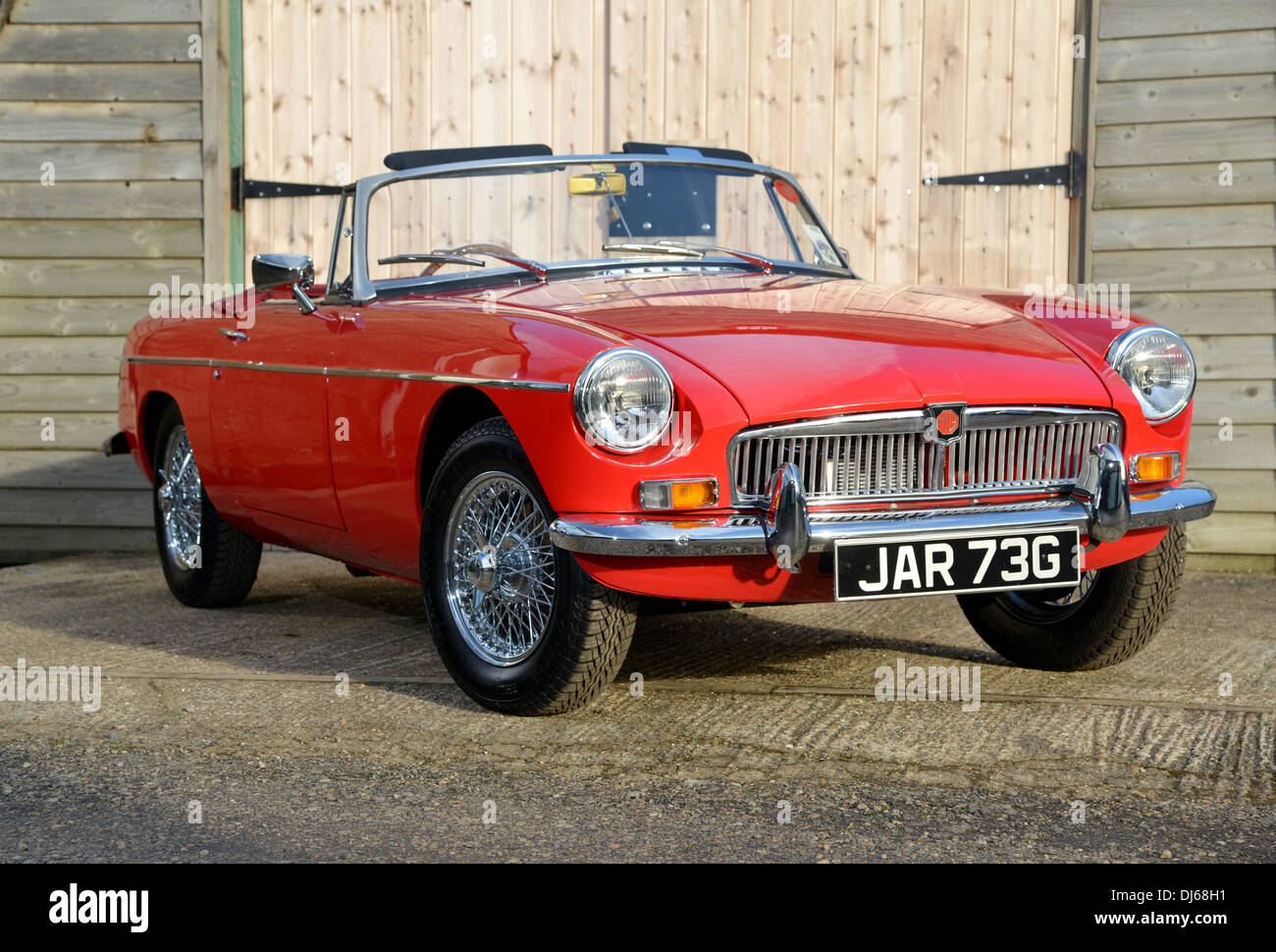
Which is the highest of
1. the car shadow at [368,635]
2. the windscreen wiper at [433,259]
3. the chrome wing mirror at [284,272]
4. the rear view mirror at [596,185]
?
the rear view mirror at [596,185]

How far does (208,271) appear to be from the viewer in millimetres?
7715

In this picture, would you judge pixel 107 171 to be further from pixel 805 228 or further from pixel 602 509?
pixel 602 509

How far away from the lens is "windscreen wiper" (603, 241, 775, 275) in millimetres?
4785

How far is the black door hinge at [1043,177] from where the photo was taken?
7.20 metres

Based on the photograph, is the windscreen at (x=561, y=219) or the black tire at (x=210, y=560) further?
the black tire at (x=210, y=560)

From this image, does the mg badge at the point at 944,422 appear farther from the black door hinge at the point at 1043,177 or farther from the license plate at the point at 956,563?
the black door hinge at the point at 1043,177

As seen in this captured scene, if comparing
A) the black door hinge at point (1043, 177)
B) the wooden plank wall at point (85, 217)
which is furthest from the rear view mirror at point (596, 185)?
the wooden plank wall at point (85, 217)

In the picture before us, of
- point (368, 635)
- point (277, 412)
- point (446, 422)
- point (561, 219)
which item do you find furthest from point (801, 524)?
A: point (368, 635)

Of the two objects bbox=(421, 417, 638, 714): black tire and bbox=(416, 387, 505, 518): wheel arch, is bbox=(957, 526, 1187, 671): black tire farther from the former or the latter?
bbox=(416, 387, 505, 518): wheel arch

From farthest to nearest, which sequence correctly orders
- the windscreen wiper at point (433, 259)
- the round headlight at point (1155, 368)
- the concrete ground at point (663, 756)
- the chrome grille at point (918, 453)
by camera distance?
the windscreen wiper at point (433, 259), the round headlight at point (1155, 368), the chrome grille at point (918, 453), the concrete ground at point (663, 756)

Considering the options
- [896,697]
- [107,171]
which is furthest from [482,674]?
[107,171]

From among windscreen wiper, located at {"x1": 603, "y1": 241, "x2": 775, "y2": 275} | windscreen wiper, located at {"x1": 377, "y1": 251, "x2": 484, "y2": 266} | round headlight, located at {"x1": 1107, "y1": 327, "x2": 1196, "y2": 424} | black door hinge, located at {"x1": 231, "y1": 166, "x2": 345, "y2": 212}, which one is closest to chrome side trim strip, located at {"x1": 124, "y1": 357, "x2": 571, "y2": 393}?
windscreen wiper, located at {"x1": 377, "y1": 251, "x2": 484, "y2": 266}

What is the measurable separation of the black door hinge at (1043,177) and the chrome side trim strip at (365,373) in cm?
359

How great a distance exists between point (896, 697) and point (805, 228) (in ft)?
5.70
